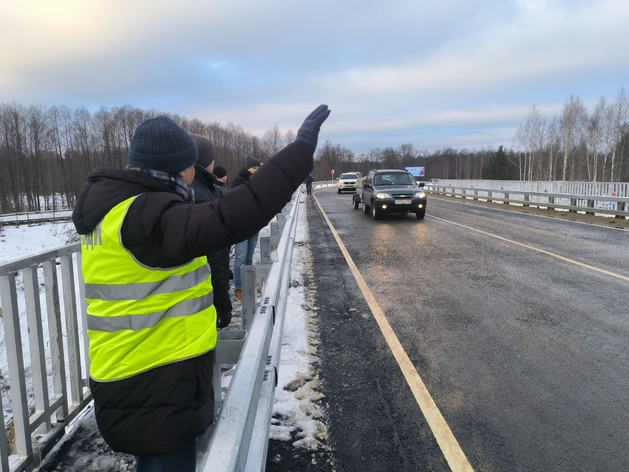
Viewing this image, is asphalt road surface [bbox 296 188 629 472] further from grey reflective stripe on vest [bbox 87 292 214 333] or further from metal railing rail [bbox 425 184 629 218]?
metal railing rail [bbox 425 184 629 218]

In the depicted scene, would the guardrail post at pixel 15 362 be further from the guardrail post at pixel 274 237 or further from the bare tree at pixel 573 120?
the bare tree at pixel 573 120

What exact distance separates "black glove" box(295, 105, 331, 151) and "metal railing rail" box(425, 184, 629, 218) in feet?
55.6

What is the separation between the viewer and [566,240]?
1123cm

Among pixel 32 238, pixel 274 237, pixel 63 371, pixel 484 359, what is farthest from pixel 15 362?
pixel 32 238

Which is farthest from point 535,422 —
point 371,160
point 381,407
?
point 371,160

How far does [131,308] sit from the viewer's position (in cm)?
154

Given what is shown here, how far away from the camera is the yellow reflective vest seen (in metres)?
1.51

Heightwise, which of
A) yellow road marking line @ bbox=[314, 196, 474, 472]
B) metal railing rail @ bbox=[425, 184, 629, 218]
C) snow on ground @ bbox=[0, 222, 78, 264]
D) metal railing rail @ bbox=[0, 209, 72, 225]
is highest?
metal railing rail @ bbox=[425, 184, 629, 218]

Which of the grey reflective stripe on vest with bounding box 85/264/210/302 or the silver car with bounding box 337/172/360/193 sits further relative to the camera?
the silver car with bounding box 337/172/360/193

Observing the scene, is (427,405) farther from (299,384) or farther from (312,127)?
(312,127)

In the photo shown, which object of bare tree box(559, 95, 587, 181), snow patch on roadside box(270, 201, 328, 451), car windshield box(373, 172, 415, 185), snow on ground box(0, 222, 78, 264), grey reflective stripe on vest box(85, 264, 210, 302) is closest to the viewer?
grey reflective stripe on vest box(85, 264, 210, 302)

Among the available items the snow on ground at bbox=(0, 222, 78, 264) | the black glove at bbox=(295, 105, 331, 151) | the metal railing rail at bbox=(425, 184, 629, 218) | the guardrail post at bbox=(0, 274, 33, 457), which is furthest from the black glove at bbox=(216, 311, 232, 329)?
the snow on ground at bbox=(0, 222, 78, 264)

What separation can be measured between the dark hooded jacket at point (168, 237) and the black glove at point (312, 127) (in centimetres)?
4

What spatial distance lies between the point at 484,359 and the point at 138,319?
3.67 meters
